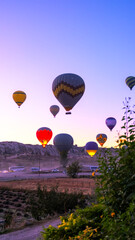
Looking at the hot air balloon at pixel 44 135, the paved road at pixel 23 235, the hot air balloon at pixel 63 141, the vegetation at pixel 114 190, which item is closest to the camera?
the vegetation at pixel 114 190

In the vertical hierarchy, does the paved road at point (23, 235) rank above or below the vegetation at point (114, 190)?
below

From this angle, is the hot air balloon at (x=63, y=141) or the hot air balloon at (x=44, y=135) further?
the hot air balloon at (x=44, y=135)

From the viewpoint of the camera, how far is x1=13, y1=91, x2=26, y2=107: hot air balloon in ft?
193

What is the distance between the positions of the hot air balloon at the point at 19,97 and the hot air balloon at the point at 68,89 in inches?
534

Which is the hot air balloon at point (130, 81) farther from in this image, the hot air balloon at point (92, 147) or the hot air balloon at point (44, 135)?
the hot air balloon at point (44, 135)

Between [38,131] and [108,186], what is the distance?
6525cm

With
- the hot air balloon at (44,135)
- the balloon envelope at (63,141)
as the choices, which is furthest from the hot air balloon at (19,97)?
the balloon envelope at (63,141)

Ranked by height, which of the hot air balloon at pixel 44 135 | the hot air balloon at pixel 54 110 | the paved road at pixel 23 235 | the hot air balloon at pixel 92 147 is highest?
the hot air balloon at pixel 54 110

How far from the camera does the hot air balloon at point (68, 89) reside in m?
45.1

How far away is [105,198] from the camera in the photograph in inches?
184

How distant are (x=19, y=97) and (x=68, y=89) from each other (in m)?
18.0

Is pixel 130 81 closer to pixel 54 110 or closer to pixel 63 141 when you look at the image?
pixel 63 141

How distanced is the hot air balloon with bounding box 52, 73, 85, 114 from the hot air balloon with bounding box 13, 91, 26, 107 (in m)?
13.6

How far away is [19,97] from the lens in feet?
193
